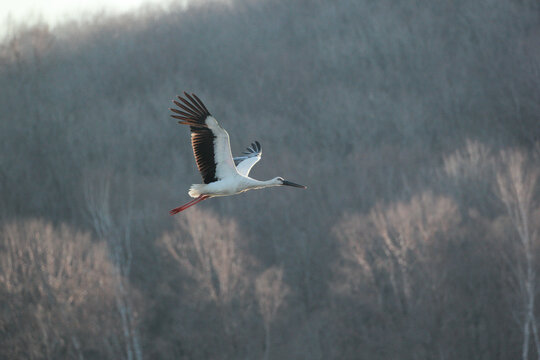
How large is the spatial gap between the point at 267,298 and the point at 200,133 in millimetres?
23849

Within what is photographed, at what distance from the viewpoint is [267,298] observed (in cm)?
3634

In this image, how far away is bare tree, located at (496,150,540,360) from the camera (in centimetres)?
3447

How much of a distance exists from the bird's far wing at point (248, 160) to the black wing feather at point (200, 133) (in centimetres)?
143

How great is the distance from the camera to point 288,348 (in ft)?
116

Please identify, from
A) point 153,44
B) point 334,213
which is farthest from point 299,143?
point 153,44

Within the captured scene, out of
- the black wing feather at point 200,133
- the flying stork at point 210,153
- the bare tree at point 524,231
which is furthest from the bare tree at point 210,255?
the black wing feather at point 200,133

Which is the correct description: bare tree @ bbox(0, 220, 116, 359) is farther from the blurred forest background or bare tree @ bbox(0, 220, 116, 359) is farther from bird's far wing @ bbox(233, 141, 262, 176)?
bird's far wing @ bbox(233, 141, 262, 176)

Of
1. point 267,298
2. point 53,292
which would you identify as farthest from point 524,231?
point 53,292

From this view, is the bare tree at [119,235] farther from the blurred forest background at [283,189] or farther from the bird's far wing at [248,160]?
the bird's far wing at [248,160]

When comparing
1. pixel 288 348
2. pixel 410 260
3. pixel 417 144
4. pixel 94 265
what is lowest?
pixel 288 348

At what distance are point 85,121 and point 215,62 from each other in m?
17.6

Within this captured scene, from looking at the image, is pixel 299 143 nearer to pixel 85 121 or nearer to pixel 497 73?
pixel 85 121

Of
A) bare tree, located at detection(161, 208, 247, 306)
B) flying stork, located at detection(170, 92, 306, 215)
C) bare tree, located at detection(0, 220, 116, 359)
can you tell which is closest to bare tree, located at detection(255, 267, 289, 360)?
bare tree, located at detection(161, 208, 247, 306)

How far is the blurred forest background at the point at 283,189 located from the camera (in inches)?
1384
